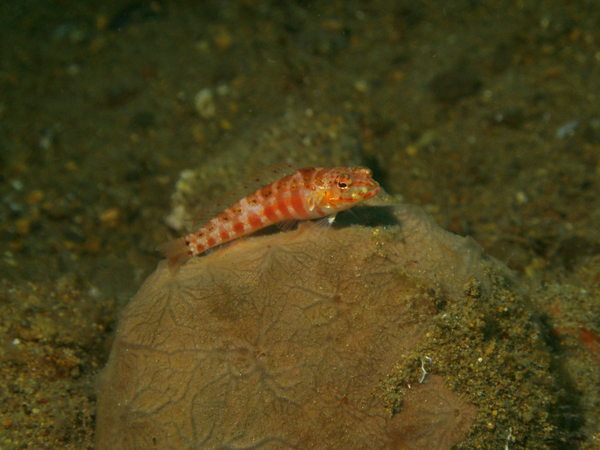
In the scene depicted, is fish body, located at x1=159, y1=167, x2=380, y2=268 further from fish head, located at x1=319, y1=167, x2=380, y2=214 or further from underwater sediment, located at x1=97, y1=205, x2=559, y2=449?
underwater sediment, located at x1=97, y1=205, x2=559, y2=449

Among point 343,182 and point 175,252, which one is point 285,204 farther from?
point 175,252

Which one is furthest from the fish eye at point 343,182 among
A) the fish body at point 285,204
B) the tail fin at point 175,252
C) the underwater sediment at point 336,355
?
the tail fin at point 175,252

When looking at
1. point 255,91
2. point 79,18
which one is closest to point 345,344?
point 255,91

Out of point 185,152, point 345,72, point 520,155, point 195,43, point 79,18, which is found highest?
point 79,18

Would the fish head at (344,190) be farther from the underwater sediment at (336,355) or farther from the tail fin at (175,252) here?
the tail fin at (175,252)

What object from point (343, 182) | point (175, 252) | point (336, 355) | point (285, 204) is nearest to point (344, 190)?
point (343, 182)

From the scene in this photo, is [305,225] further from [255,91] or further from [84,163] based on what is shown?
[84,163]

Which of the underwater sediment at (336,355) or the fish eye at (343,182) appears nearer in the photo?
the underwater sediment at (336,355)

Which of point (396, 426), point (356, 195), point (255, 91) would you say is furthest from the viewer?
point (255, 91)
